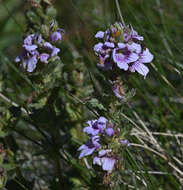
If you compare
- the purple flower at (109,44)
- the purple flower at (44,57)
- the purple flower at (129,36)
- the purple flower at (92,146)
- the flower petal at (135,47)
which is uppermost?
the purple flower at (109,44)

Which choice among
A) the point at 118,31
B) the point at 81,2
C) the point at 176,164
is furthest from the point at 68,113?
the point at 81,2

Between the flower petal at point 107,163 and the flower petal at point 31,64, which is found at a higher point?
the flower petal at point 31,64

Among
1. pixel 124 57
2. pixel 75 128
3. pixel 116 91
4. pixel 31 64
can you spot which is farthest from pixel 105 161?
pixel 75 128

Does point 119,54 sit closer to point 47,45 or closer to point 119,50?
point 119,50

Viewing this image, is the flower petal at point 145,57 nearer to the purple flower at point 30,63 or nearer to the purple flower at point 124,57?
the purple flower at point 124,57

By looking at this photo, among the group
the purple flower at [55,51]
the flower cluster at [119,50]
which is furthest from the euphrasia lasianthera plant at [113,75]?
the purple flower at [55,51]

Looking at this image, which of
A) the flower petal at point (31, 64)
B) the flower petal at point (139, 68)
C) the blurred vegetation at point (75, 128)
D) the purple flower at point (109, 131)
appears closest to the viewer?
the purple flower at point (109, 131)

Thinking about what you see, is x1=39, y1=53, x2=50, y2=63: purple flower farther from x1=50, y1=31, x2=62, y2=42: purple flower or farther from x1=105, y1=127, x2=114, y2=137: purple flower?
x1=105, y1=127, x2=114, y2=137: purple flower
